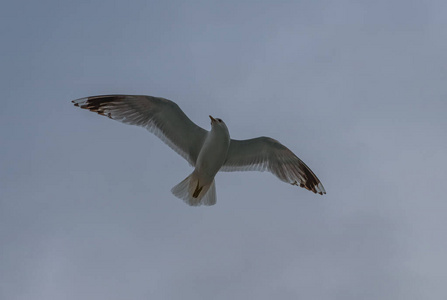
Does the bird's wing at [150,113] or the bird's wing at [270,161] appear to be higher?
the bird's wing at [270,161]

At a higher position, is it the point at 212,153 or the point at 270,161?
the point at 270,161

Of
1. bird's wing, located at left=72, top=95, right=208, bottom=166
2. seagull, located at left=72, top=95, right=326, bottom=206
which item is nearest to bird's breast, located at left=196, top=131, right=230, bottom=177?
seagull, located at left=72, top=95, right=326, bottom=206

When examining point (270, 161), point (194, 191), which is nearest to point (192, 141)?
point (194, 191)

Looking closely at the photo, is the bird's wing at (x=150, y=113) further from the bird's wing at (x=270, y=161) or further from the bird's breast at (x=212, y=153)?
the bird's wing at (x=270, y=161)

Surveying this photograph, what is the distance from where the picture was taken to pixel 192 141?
11930mm

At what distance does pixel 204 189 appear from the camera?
1180cm

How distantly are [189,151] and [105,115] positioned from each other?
1.60 meters

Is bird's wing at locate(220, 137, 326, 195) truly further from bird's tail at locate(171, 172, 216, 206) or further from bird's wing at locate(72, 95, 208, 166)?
bird's wing at locate(72, 95, 208, 166)

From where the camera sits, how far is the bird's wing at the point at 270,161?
1217 centimetres

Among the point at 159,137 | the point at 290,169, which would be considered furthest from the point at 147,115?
the point at 290,169

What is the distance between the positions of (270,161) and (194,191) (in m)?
1.62

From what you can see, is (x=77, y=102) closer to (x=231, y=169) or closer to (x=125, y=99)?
(x=125, y=99)

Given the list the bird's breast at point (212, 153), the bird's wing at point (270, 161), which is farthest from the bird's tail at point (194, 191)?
the bird's wing at point (270, 161)

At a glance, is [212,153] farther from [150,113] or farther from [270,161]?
[270,161]
